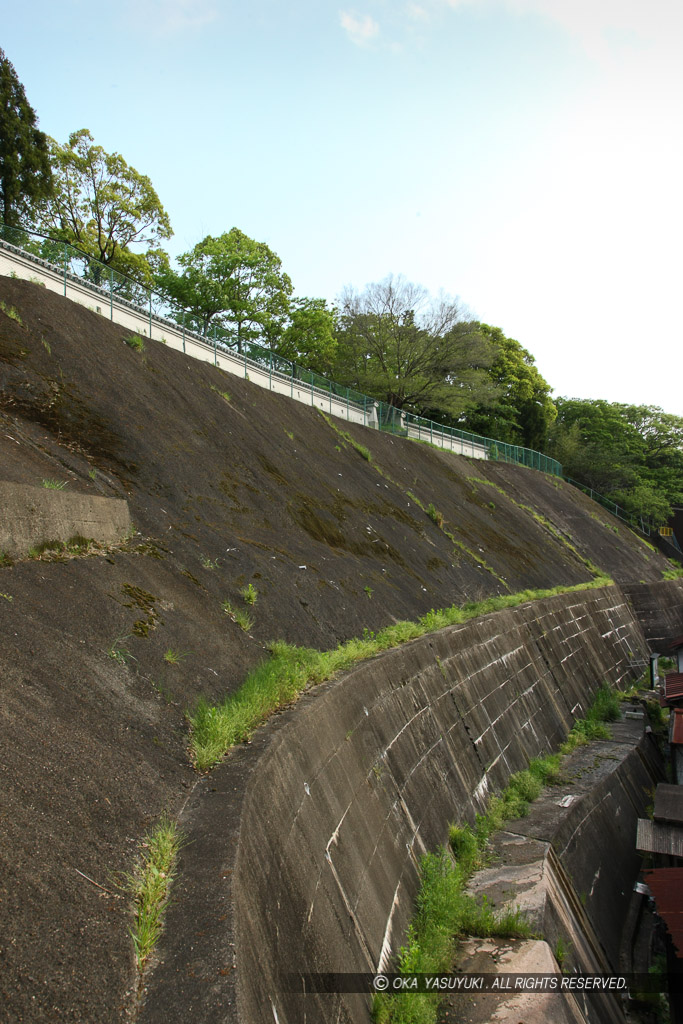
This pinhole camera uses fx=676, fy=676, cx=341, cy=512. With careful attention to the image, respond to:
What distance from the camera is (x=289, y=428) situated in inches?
645

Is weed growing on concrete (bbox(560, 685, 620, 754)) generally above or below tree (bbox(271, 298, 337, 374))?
below

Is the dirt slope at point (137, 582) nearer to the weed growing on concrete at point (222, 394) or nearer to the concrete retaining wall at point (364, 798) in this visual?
the weed growing on concrete at point (222, 394)

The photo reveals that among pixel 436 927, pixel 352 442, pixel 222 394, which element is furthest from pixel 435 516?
pixel 436 927

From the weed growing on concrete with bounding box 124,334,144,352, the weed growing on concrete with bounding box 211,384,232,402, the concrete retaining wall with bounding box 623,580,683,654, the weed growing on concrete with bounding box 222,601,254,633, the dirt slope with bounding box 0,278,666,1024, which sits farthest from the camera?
the concrete retaining wall with bounding box 623,580,683,654

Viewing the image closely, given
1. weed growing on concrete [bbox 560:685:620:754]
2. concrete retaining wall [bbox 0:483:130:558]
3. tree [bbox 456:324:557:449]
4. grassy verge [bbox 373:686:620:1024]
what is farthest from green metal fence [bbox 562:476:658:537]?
concrete retaining wall [bbox 0:483:130:558]

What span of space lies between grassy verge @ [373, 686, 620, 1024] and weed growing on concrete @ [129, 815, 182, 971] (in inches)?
82.5

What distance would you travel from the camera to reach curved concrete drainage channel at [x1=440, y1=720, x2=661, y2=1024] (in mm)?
5566

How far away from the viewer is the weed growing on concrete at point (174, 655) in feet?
18.0

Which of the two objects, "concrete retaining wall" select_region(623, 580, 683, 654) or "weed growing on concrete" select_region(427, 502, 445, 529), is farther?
"concrete retaining wall" select_region(623, 580, 683, 654)

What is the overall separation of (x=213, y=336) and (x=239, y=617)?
1403cm

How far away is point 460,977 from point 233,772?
9.64ft

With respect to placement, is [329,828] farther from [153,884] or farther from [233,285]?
[233,285]

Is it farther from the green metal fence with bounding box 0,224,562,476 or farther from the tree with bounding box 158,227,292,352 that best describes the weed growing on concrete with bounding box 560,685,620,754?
the tree with bounding box 158,227,292,352

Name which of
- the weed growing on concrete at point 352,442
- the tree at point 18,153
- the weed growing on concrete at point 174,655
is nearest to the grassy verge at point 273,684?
the weed growing on concrete at point 174,655
